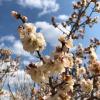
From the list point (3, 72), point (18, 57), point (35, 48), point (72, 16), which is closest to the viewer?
point (35, 48)

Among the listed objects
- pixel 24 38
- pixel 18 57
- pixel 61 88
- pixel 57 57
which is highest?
pixel 18 57

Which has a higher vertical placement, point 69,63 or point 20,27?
point 20,27

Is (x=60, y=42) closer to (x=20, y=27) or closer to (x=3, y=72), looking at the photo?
(x=20, y=27)

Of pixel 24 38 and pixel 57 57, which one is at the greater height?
pixel 24 38

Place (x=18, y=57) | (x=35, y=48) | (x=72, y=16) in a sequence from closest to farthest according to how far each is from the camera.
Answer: (x=35, y=48)
(x=72, y=16)
(x=18, y=57)

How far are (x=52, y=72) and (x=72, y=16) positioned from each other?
28.0 ft

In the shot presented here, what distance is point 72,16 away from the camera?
40.7 ft

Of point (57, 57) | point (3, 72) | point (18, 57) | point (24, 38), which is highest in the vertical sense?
point (18, 57)

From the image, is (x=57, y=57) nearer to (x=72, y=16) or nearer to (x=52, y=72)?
(x=52, y=72)

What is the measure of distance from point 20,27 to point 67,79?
0.83 metres

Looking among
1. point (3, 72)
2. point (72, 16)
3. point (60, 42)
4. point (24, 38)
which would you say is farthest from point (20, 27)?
point (3, 72)

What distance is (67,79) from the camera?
13.4ft

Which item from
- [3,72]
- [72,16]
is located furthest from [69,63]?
[3,72]

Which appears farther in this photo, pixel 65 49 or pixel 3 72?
pixel 3 72
